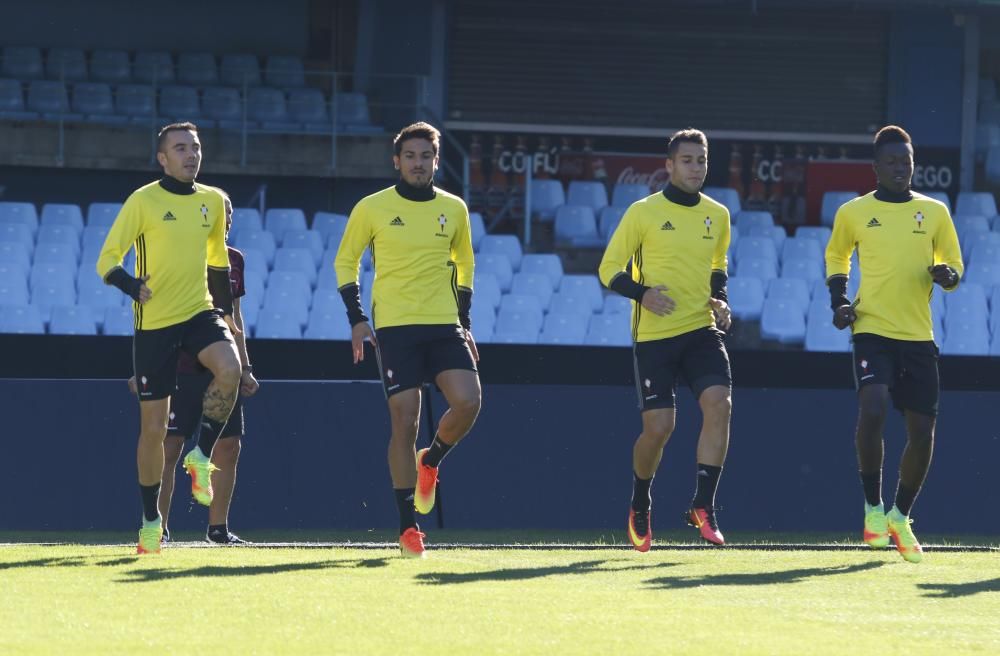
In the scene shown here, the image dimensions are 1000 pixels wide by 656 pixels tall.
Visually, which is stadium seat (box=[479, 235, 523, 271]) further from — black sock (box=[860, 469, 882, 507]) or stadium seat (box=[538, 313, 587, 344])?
black sock (box=[860, 469, 882, 507])

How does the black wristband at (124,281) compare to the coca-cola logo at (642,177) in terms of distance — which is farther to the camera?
the coca-cola logo at (642,177)

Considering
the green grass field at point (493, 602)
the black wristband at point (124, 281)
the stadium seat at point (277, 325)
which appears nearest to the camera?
the green grass field at point (493, 602)

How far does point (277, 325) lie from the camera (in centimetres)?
1708

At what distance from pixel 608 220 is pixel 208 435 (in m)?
11.5

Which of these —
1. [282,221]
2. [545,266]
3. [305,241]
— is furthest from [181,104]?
[545,266]

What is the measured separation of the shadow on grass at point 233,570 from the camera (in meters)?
7.96

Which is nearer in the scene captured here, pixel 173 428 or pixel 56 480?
pixel 173 428

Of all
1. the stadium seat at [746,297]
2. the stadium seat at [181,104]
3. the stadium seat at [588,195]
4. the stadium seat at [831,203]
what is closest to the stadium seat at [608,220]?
the stadium seat at [588,195]

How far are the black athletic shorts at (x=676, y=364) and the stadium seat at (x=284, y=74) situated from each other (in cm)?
1448

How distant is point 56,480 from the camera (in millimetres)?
12312

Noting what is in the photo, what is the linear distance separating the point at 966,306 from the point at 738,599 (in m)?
12.1

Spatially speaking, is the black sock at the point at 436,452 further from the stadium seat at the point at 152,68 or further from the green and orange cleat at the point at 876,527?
the stadium seat at the point at 152,68

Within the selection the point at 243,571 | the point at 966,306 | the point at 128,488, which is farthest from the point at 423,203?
the point at 966,306

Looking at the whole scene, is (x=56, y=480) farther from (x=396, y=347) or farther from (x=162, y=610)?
(x=162, y=610)
